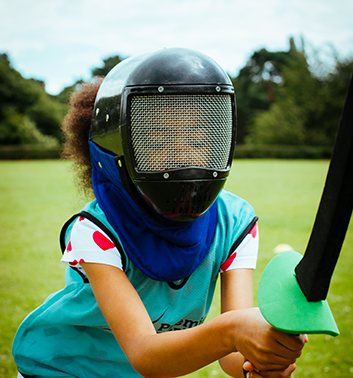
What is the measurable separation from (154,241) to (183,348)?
49cm

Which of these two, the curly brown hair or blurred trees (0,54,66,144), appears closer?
the curly brown hair

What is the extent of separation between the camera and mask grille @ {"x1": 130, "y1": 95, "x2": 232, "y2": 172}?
1449 mm

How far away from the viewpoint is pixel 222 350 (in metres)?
1.18

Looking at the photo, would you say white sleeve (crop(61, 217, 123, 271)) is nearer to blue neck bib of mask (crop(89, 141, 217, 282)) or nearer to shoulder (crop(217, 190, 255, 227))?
blue neck bib of mask (crop(89, 141, 217, 282))

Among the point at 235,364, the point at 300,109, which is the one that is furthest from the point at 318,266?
the point at 300,109

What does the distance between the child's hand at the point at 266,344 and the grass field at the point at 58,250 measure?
1.45 metres

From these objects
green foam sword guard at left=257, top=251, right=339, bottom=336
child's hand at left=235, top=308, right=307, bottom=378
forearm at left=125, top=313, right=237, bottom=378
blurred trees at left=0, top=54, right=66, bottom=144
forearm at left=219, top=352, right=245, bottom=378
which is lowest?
blurred trees at left=0, top=54, right=66, bottom=144

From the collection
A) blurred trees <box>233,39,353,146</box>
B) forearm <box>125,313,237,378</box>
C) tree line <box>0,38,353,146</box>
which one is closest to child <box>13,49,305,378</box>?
forearm <box>125,313,237,378</box>

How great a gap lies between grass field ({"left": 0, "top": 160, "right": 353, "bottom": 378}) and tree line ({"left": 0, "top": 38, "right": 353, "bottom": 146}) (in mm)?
27657

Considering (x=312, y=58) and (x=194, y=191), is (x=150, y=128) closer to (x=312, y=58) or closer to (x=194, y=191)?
(x=194, y=191)

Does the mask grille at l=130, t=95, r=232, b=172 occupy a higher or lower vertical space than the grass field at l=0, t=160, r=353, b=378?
higher

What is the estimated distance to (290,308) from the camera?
0.93m

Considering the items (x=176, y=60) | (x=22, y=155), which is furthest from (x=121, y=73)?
(x=22, y=155)

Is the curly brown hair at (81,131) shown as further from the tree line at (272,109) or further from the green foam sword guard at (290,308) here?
A: the tree line at (272,109)
